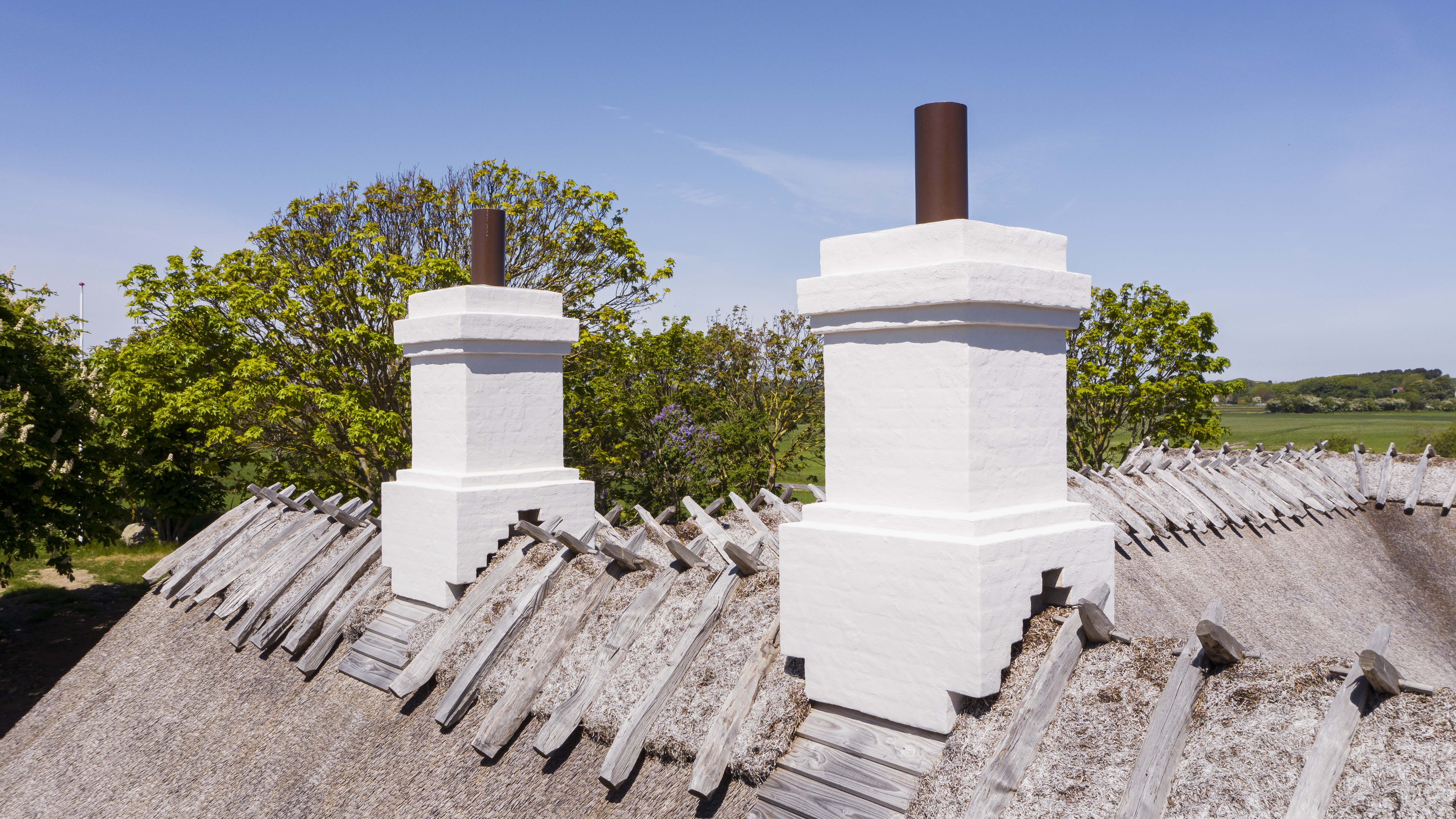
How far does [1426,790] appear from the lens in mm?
2059

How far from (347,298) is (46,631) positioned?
767 cm

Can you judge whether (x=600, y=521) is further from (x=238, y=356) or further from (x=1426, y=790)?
(x=238, y=356)

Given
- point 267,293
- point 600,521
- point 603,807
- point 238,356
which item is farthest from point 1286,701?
point 238,356

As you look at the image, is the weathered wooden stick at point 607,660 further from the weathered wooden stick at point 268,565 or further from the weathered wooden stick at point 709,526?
the weathered wooden stick at point 268,565

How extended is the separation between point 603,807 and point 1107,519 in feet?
20.5

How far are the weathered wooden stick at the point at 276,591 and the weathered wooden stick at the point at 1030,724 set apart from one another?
16.0ft

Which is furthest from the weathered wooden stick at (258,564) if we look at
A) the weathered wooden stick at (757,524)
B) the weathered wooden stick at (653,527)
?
the weathered wooden stick at (757,524)

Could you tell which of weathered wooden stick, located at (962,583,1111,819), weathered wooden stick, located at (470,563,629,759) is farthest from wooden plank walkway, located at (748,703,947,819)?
weathered wooden stick, located at (470,563,629,759)

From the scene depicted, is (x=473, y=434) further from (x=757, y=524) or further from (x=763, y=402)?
(x=763, y=402)

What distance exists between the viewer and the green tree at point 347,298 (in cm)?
1556

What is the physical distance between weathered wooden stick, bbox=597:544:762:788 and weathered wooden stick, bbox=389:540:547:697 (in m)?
1.47

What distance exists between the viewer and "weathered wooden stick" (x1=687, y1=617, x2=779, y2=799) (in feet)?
10.2

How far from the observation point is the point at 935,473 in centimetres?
301

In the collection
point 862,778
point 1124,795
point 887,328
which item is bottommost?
point 862,778
